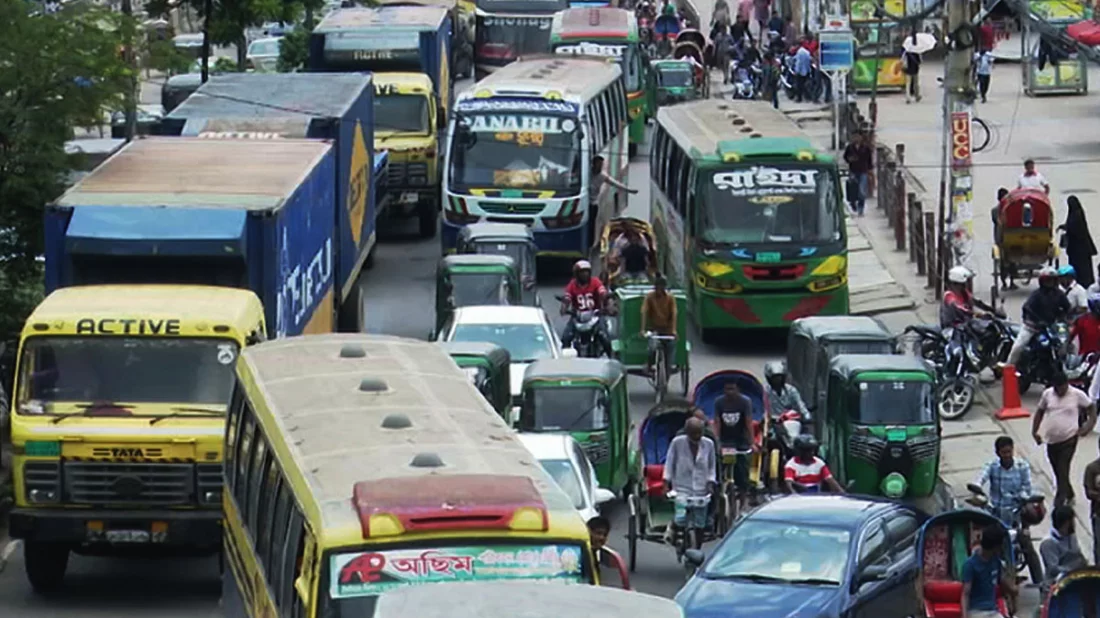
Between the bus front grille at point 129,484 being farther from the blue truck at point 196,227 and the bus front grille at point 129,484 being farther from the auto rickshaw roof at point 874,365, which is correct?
the auto rickshaw roof at point 874,365

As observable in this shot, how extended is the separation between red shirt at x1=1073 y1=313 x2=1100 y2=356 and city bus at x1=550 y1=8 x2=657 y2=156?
22.6 m

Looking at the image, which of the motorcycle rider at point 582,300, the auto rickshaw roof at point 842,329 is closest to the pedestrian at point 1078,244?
the auto rickshaw roof at point 842,329

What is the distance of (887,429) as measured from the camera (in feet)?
79.9

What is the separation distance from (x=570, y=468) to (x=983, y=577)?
14.9 feet

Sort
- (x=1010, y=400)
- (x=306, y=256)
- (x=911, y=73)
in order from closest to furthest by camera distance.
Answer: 1. (x=306, y=256)
2. (x=1010, y=400)
3. (x=911, y=73)

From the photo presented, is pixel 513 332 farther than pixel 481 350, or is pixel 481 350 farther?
pixel 513 332

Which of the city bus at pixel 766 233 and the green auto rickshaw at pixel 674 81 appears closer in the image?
the city bus at pixel 766 233

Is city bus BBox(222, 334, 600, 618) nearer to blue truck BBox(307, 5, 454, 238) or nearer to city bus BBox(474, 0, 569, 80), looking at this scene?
blue truck BBox(307, 5, 454, 238)

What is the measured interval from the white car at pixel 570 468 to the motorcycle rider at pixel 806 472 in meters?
1.64

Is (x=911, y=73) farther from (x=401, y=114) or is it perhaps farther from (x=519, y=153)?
(x=519, y=153)

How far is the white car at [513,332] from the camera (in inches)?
1084

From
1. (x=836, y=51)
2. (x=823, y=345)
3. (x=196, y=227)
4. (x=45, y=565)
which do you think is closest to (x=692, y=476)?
(x=196, y=227)

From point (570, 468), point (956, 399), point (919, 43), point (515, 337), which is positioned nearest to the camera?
point (570, 468)

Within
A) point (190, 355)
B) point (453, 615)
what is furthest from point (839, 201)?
point (453, 615)
